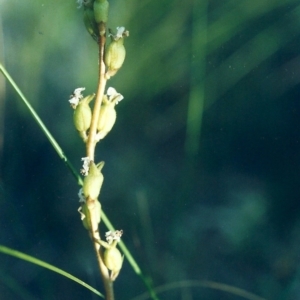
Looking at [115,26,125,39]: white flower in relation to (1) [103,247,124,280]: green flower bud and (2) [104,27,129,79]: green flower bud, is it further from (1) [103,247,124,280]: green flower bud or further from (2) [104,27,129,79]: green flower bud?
(1) [103,247,124,280]: green flower bud

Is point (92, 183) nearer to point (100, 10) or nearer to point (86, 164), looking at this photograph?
point (86, 164)

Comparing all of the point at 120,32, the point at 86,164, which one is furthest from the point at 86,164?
the point at 120,32

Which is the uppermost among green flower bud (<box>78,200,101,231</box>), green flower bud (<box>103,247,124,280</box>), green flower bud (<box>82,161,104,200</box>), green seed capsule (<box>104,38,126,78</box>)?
green seed capsule (<box>104,38,126,78</box>)

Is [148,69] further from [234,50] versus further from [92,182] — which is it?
[92,182]

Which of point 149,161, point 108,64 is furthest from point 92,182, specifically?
point 149,161

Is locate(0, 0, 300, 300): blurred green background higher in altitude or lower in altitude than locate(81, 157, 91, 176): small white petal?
higher

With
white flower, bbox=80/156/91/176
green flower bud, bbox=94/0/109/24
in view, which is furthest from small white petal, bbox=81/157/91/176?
green flower bud, bbox=94/0/109/24
